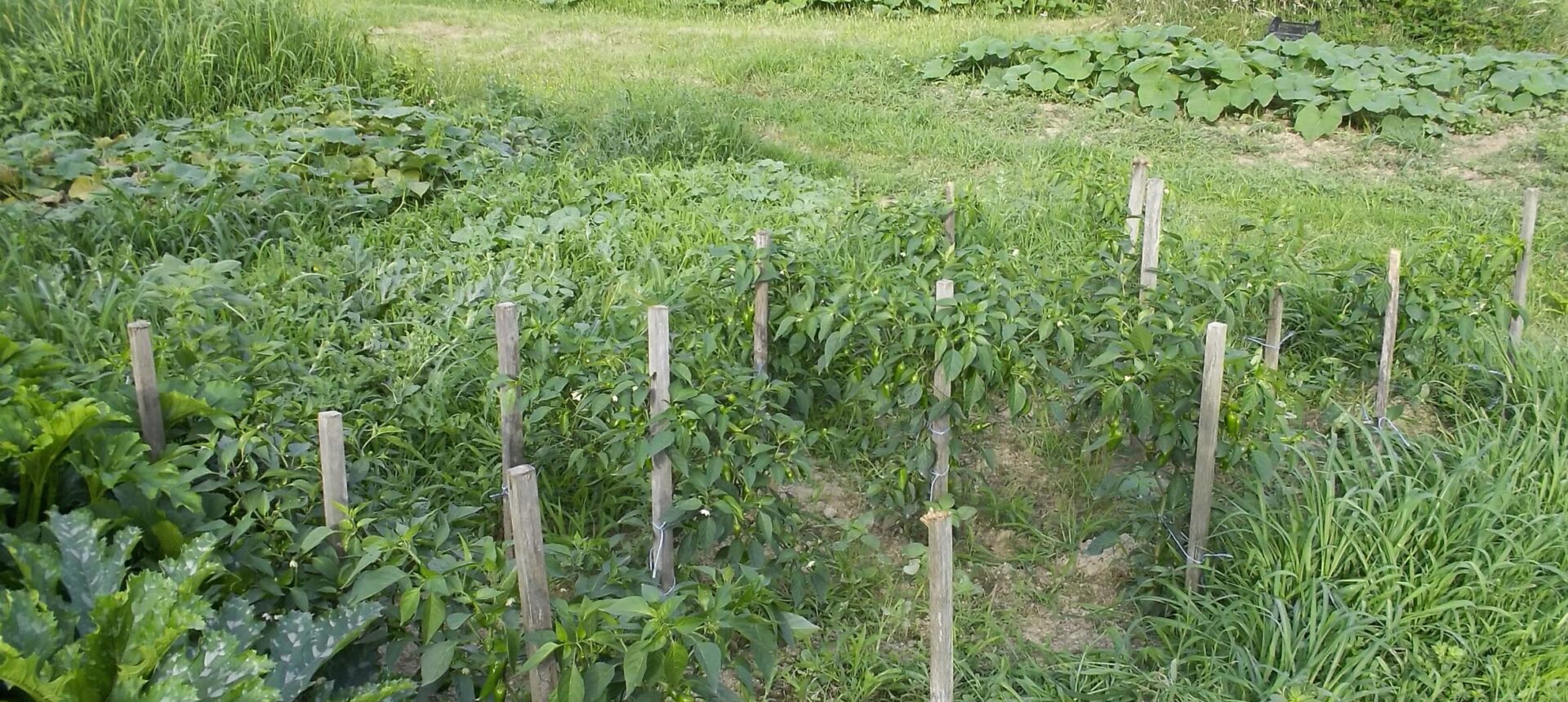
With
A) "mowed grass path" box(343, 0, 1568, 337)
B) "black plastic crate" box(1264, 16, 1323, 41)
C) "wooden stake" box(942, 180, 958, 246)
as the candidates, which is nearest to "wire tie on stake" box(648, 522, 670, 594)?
"wooden stake" box(942, 180, 958, 246)

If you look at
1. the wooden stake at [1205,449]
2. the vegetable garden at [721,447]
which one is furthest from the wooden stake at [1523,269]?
the wooden stake at [1205,449]

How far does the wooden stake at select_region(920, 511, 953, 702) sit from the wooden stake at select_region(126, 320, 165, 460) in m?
1.78

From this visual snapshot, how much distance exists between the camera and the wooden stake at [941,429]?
3.34 m

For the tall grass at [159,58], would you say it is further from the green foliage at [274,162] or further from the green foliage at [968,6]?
the green foliage at [968,6]

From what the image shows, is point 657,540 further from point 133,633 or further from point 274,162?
point 274,162

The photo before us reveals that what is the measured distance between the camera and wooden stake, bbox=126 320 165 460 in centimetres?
271

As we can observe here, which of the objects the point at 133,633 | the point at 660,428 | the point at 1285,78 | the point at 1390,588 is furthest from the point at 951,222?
the point at 1285,78

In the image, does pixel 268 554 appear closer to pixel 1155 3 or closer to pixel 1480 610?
pixel 1480 610

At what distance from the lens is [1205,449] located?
3168 millimetres

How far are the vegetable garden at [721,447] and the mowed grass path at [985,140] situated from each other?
2.22ft

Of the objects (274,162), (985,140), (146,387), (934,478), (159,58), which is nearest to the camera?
(146,387)

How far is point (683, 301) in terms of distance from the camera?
3799mm

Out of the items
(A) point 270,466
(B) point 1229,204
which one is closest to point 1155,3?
(B) point 1229,204

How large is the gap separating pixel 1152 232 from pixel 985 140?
3212mm
